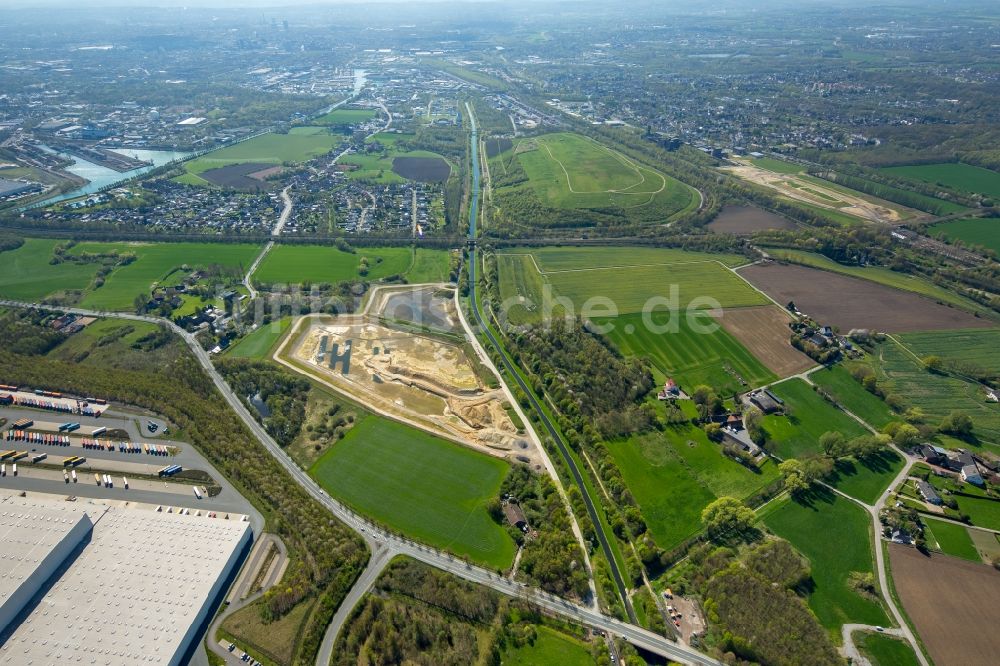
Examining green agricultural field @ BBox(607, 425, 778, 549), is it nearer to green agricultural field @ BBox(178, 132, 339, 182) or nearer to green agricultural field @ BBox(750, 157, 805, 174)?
green agricultural field @ BBox(750, 157, 805, 174)

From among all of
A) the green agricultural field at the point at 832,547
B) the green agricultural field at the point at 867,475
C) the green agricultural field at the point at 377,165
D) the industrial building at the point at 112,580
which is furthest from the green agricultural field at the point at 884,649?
the green agricultural field at the point at 377,165

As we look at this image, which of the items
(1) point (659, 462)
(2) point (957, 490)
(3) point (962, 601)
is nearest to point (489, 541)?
(1) point (659, 462)

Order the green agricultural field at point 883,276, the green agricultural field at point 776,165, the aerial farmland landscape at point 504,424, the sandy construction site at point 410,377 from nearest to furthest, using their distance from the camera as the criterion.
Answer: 1. the aerial farmland landscape at point 504,424
2. the sandy construction site at point 410,377
3. the green agricultural field at point 883,276
4. the green agricultural field at point 776,165

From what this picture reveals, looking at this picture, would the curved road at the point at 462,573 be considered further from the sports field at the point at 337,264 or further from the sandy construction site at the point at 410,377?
the sports field at the point at 337,264

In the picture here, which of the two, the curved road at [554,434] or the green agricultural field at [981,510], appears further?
the green agricultural field at [981,510]

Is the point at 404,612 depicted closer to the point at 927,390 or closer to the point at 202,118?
the point at 927,390

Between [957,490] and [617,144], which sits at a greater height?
[617,144]

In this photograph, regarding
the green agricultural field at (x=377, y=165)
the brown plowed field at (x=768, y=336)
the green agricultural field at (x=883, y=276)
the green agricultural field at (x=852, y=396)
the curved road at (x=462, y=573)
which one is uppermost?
the green agricultural field at (x=377, y=165)
